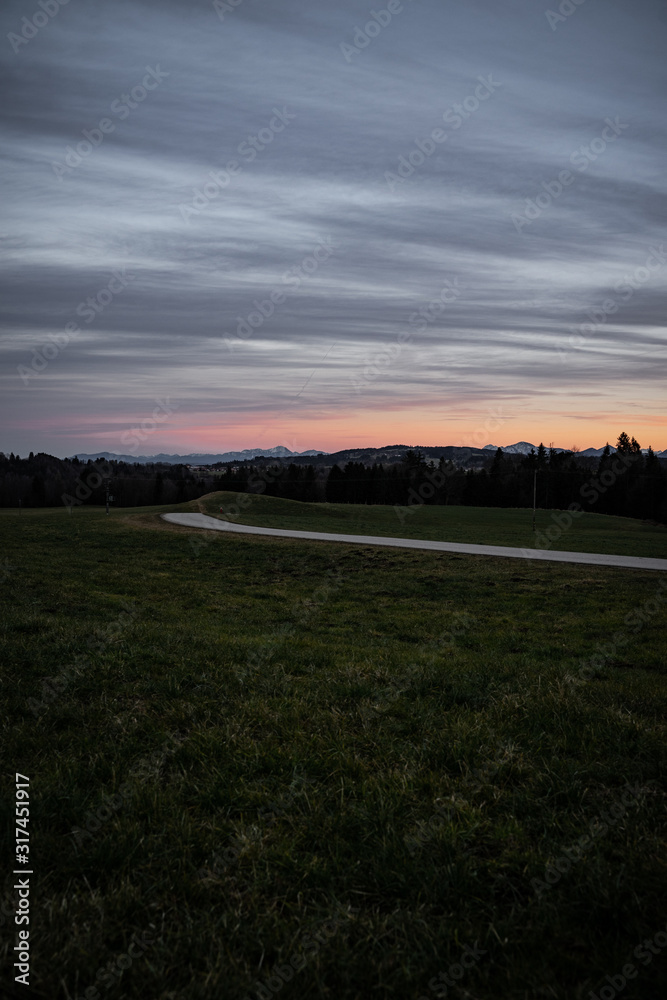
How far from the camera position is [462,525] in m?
36.9

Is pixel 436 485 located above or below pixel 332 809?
above

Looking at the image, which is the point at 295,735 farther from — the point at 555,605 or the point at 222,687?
the point at 555,605

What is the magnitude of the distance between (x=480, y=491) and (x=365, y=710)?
85.4 metres

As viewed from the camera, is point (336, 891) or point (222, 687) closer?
point (336, 891)

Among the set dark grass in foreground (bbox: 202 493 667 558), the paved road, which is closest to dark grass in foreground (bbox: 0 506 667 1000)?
the paved road

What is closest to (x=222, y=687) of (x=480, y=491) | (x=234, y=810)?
(x=234, y=810)

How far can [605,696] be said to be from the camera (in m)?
5.33

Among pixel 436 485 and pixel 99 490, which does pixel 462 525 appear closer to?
pixel 436 485

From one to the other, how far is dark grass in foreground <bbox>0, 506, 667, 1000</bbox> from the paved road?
1036cm

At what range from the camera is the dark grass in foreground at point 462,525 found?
24098mm

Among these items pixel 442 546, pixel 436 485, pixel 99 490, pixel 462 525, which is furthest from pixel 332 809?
pixel 99 490

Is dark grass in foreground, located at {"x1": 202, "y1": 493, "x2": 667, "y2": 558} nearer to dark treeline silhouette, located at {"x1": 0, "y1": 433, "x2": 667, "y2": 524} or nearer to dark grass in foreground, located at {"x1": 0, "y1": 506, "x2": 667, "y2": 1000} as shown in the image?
dark grass in foreground, located at {"x1": 0, "y1": 506, "x2": 667, "y2": 1000}

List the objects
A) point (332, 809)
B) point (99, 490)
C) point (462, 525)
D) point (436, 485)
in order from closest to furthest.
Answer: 1. point (332, 809)
2. point (462, 525)
3. point (99, 490)
4. point (436, 485)

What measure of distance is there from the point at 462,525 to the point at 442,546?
16452mm
